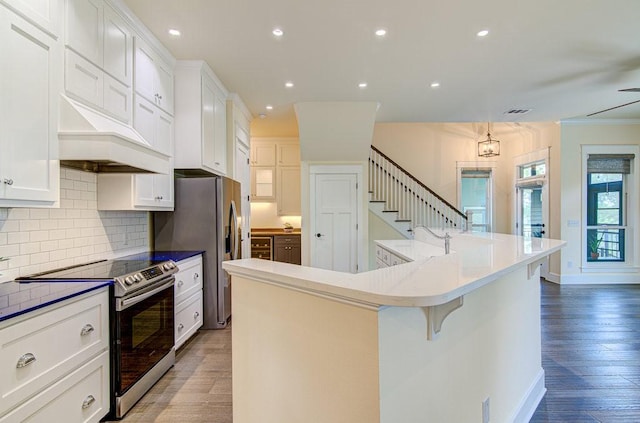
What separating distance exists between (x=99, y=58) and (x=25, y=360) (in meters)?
1.94

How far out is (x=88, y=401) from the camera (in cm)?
177

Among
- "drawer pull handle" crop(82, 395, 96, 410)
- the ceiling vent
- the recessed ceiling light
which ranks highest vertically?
the ceiling vent

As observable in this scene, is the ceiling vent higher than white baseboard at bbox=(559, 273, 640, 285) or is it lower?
higher

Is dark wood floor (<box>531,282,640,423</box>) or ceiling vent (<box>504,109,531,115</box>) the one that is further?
ceiling vent (<box>504,109,531,115</box>)

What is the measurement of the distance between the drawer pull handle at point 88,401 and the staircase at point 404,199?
15.7 ft

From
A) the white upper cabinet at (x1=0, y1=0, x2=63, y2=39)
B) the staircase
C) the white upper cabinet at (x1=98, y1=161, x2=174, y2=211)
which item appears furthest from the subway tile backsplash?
the staircase

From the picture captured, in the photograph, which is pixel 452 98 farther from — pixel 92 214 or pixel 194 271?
pixel 92 214

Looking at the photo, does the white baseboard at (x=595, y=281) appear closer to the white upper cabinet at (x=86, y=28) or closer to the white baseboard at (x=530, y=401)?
the white baseboard at (x=530, y=401)

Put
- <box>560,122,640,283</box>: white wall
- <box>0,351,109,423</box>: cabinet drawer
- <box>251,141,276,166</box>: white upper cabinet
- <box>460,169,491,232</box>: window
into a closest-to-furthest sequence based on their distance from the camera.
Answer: <box>0,351,109,423</box>: cabinet drawer < <box>560,122,640,283</box>: white wall < <box>251,141,276,166</box>: white upper cabinet < <box>460,169,491,232</box>: window

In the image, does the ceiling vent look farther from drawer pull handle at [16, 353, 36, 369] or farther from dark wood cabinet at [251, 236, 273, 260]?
drawer pull handle at [16, 353, 36, 369]

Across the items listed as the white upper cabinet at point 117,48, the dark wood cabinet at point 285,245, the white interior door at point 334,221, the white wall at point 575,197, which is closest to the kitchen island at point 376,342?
the white upper cabinet at point 117,48

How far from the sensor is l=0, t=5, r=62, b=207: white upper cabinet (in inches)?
60.7

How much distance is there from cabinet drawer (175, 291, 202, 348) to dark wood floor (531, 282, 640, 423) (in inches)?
110

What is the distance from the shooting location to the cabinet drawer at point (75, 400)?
1.43m
